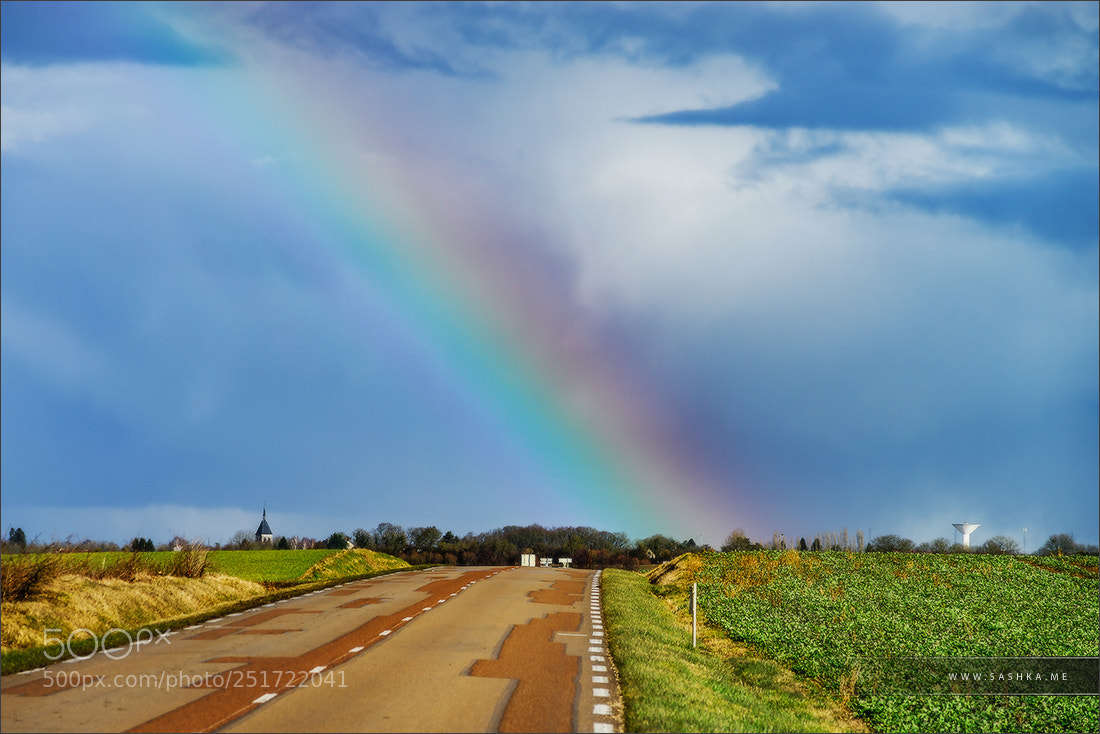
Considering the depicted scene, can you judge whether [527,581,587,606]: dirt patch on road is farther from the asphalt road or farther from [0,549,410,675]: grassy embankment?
[0,549,410,675]: grassy embankment

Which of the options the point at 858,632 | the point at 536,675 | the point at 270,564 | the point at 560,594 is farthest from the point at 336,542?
the point at 536,675

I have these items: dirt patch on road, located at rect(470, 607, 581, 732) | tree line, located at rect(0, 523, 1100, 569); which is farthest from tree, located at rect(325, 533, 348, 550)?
dirt patch on road, located at rect(470, 607, 581, 732)

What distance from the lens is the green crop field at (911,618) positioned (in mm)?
19000

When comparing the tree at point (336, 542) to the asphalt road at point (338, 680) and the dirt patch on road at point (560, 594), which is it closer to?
the dirt patch on road at point (560, 594)

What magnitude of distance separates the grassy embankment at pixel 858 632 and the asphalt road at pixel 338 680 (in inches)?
56.3

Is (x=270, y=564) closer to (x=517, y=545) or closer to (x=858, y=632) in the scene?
(x=858, y=632)

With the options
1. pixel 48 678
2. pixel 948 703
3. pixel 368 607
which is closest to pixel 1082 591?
pixel 948 703

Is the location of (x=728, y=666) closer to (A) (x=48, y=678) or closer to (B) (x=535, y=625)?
(B) (x=535, y=625)

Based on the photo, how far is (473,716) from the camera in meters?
13.6

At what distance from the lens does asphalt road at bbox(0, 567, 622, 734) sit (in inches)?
511

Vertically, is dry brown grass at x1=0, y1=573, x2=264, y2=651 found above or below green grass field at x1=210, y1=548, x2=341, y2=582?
below

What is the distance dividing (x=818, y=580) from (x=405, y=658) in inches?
1291

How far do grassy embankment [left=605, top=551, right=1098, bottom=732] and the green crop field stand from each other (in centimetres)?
6
